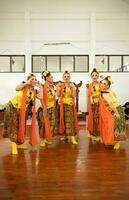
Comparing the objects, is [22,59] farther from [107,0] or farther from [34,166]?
[34,166]

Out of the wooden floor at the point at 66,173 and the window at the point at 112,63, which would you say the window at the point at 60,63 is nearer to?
the window at the point at 112,63

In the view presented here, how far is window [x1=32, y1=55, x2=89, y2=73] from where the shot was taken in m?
11.6

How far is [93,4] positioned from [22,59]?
10.3ft

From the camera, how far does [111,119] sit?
527 cm

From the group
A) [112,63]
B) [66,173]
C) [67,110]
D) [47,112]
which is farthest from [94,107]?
[112,63]

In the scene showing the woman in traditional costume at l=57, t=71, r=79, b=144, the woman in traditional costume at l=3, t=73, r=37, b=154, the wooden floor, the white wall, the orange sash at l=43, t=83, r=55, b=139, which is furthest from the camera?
the white wall

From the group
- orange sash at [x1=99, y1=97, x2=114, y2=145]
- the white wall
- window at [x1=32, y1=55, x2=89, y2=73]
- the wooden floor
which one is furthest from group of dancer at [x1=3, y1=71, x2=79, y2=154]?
the white wall

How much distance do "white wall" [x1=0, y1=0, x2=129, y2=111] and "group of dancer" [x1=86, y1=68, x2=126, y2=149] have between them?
5.63 metres

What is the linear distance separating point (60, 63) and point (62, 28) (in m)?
1.20

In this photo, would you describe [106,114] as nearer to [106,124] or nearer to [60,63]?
[106,124]

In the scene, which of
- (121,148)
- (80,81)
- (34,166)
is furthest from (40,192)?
(80,81)

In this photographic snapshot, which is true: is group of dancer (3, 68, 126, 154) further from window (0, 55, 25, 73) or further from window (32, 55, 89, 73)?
window (0, 55, 25, 73)

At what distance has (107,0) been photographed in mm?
11641

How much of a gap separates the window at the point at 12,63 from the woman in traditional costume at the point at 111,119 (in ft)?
21.6
